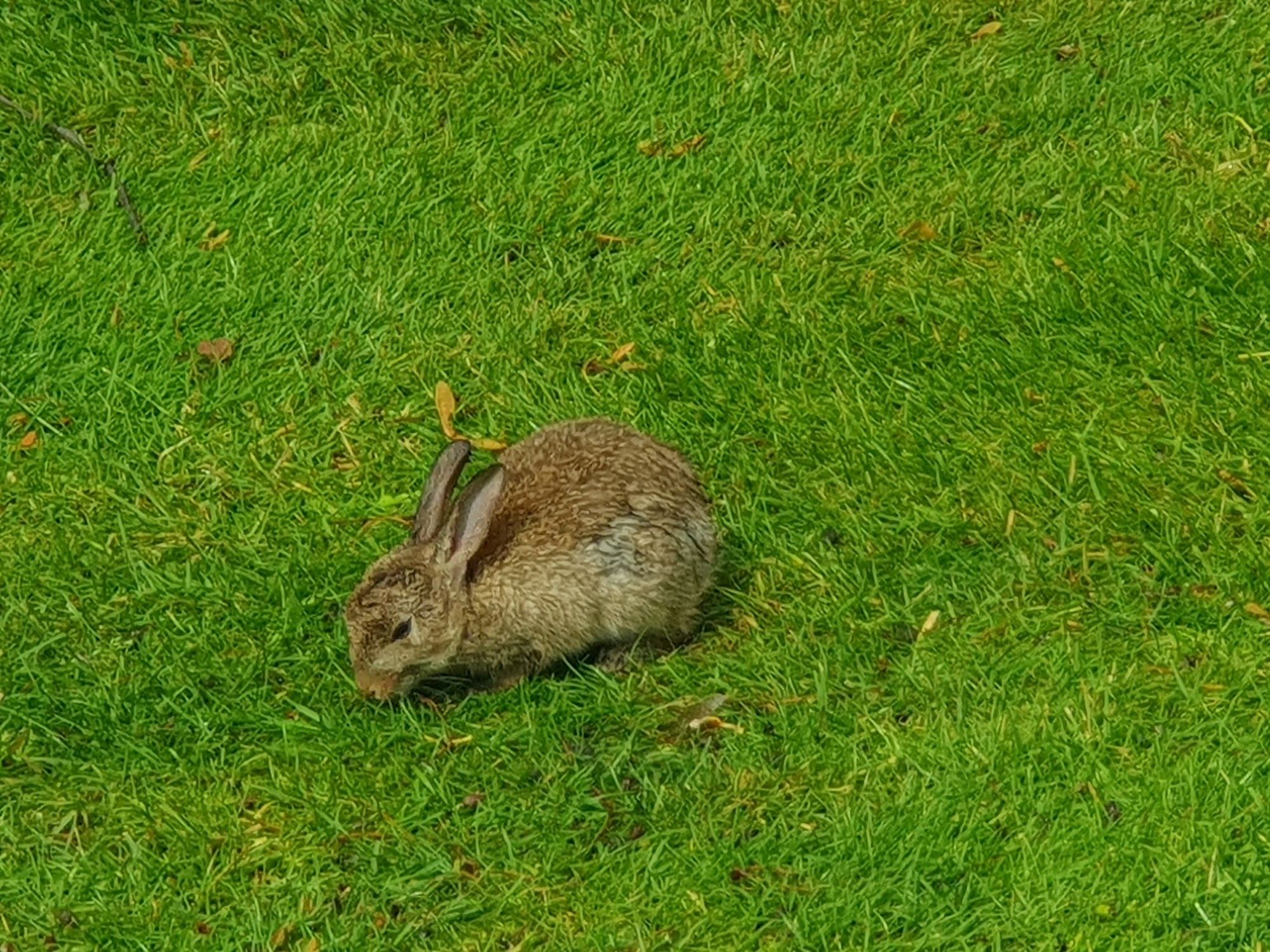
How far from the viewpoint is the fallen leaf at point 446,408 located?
6.39 meters

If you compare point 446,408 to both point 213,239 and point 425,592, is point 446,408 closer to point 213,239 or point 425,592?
point 425,592

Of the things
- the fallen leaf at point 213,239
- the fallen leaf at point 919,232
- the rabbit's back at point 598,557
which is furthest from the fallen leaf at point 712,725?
the fallen leaf at point 213,239

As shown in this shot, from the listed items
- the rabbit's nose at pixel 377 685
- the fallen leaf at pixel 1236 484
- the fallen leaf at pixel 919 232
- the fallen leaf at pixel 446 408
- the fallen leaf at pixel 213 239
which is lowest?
the fallen leaf at pixel 213 239

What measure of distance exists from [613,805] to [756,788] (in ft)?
1.22

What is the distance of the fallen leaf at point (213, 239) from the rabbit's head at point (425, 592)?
6.34ft

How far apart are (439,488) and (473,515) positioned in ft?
0.43

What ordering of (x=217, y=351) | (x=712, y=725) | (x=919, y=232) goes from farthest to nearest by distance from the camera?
(x=919, y=232)
(x=217, y=351)
(x=712, y=725)

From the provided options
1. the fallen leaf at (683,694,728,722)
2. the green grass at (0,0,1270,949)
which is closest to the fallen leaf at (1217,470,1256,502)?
the green grass at (0,0,1270,949)

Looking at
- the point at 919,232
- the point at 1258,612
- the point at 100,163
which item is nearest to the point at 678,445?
the point at 919,232

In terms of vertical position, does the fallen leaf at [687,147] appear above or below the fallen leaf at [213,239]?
above

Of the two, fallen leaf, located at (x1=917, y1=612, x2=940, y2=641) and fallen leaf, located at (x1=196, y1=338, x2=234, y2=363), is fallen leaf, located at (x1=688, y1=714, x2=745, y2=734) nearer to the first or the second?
fallen leaf, located at (x1=917, y1=612, x2=940, y2=641)

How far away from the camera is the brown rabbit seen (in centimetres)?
542

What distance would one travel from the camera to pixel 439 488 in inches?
218

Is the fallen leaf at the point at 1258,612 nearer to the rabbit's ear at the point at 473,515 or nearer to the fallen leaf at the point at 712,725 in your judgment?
the fallen leaf at the point at 712,725
